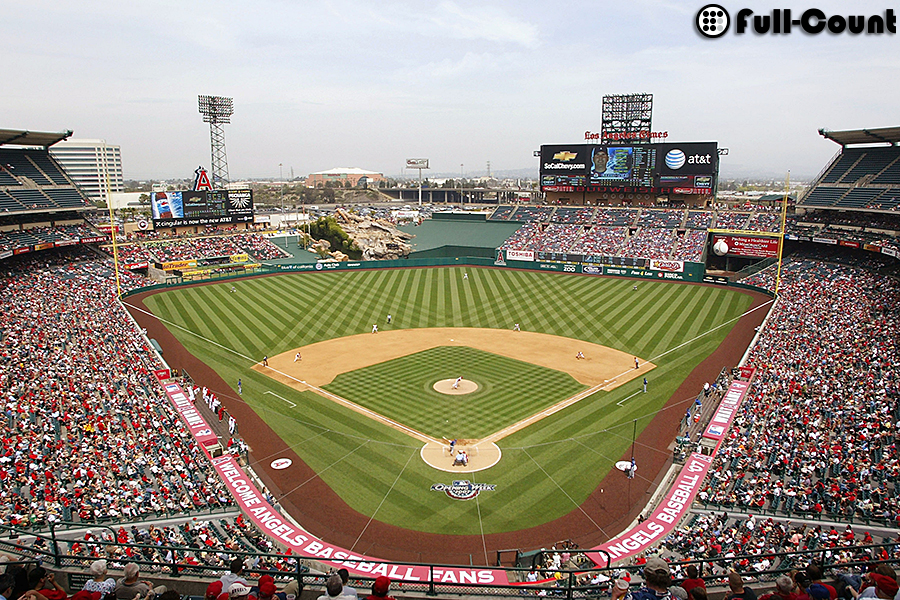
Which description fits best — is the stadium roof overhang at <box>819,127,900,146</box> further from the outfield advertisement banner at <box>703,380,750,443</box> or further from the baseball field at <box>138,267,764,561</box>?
the outfield advertisement banner at <box>703,380,750,443</box>

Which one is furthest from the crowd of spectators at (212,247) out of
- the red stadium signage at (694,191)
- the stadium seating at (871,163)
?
the stadium seating at (871,163)

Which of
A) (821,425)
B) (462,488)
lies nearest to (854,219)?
(821,425)

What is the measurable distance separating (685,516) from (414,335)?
25.2m

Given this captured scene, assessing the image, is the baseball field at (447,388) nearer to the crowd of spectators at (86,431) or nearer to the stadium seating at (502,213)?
the crowd of spectators at (86,431)

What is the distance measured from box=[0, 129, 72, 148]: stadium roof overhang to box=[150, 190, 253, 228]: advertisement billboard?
992 cm

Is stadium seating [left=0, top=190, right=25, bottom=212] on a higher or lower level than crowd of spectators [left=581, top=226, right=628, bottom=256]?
higher

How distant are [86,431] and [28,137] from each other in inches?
1870

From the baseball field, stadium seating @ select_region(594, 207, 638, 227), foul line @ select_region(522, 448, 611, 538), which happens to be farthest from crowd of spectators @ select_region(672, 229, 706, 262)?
foul line @ select_region(522, 448, 611, 538)

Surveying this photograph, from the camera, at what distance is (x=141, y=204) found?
128m

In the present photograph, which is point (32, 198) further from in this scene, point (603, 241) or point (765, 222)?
point (765, 222)

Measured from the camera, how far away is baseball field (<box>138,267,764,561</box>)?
65.1 feet

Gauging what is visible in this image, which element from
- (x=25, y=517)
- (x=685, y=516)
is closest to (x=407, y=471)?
(x=685, y=516)

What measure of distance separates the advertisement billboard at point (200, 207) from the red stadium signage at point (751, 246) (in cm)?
5366

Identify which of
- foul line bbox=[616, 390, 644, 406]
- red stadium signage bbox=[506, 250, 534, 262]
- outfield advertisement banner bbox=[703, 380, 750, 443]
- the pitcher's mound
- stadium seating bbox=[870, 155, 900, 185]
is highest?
stadium seating bbox=[870, 155, 900, 185]
